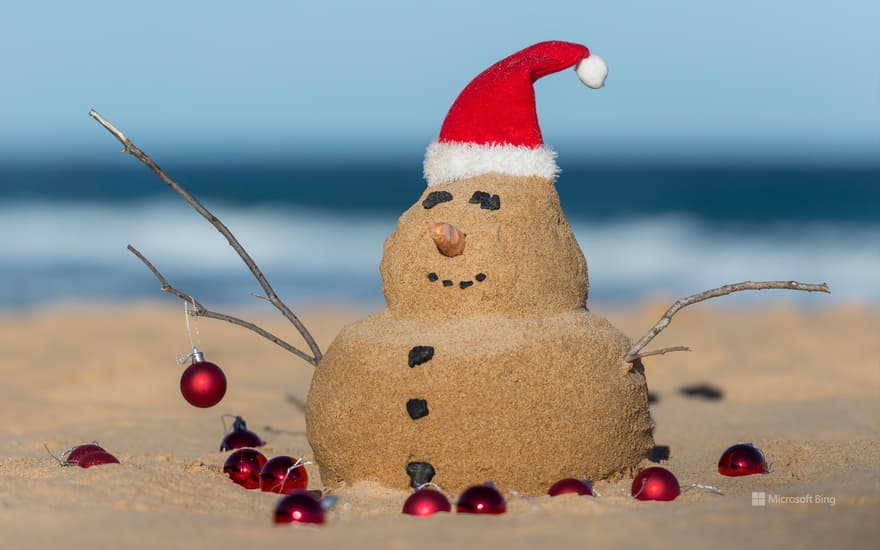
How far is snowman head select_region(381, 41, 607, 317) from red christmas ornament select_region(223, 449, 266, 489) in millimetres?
909

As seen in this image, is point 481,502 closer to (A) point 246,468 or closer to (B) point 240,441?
(A) point 246,468

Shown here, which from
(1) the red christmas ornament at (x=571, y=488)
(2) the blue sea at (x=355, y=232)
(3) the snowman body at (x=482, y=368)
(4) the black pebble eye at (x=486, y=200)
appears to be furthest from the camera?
(2) the blue sea at (x=355, y=232)

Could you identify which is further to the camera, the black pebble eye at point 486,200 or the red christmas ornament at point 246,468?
the red christmas ornament at point 246,468

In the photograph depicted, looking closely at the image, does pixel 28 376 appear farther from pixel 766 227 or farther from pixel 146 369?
pixel 766 227

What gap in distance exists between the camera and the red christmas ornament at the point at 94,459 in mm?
4520

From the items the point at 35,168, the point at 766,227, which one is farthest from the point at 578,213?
the point at 35,168

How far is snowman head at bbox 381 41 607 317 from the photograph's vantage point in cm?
421

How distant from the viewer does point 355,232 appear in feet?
86.4

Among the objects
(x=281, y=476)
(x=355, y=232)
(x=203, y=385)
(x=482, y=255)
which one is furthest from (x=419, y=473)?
(x=355, y=232)

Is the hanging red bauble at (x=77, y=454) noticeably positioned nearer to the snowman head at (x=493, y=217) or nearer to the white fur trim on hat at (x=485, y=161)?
the snowman head at (x=493, y=217)

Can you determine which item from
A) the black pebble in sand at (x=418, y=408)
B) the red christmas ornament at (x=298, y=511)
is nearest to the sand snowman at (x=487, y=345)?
the black pebble in sand at (x=418, y=408)

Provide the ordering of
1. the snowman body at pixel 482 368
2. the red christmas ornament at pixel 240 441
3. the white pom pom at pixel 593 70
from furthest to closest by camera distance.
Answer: the red christmas ornament at pixel 240 441
the white pom pom at pixel 593 70
the snowman body at pixel 482 368

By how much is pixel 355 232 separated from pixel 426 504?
22761 mm

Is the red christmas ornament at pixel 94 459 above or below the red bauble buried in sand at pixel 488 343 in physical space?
below
